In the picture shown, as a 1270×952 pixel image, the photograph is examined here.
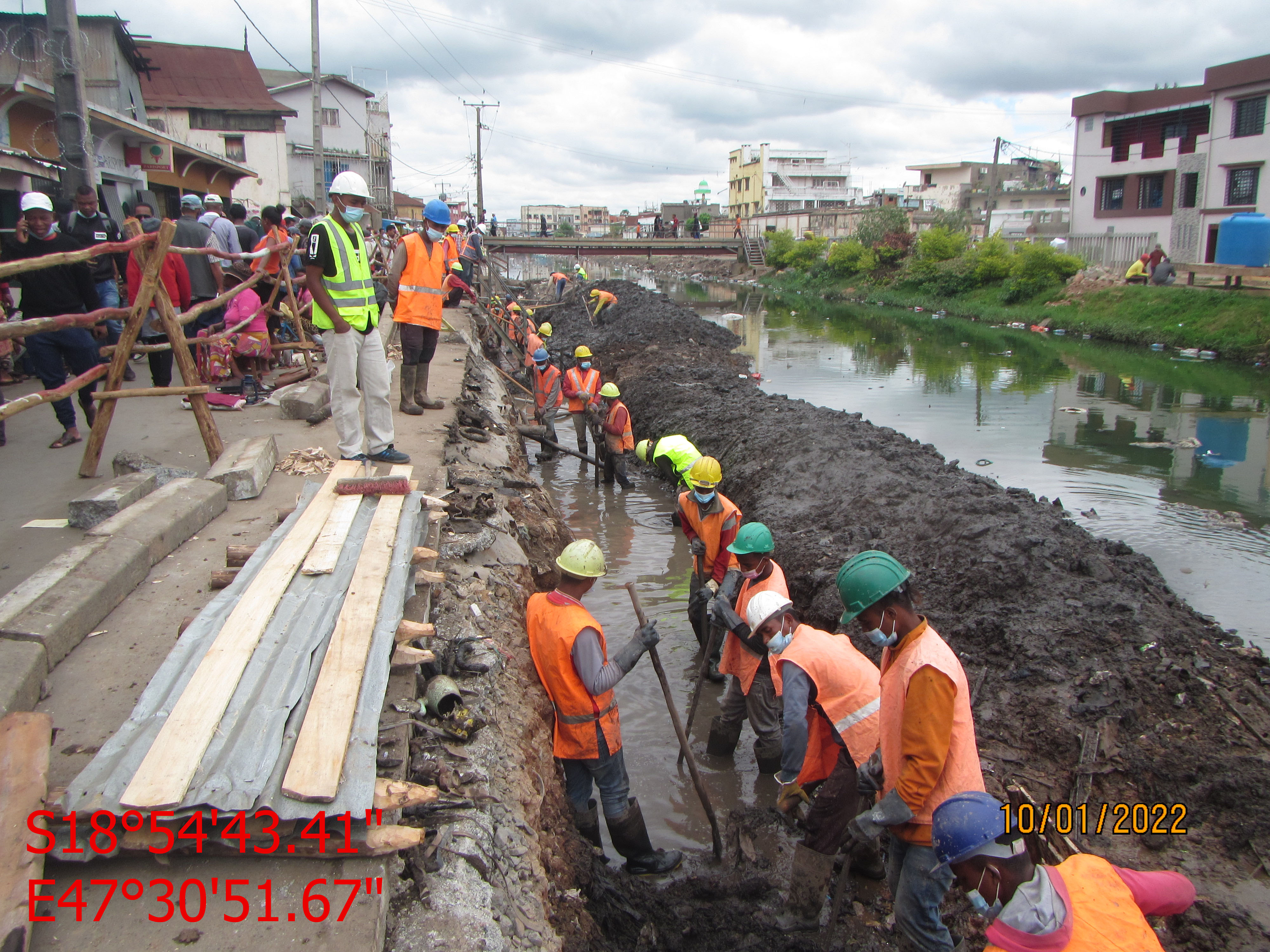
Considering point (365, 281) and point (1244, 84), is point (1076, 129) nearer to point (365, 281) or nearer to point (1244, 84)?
point (1244, 84)

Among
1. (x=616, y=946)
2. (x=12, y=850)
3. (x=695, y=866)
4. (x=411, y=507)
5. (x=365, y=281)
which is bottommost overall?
(x=695, y=866)

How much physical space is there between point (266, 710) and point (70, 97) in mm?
6867

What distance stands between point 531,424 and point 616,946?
11456mm

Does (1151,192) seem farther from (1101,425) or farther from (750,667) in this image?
(750,667)

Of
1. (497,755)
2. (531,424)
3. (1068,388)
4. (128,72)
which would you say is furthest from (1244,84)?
(497,755)

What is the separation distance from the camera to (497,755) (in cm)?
362

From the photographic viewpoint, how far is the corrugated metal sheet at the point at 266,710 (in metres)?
2.46

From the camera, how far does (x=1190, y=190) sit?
105ft

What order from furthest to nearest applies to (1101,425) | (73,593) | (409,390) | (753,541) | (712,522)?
(1101,425)
(409,390)
(712,522)
(753,541)
(73,593)

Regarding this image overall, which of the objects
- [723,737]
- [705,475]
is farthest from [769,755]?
[705,475]

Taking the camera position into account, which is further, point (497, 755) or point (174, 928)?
point (497, 755)

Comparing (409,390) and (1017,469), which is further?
(1017,469)

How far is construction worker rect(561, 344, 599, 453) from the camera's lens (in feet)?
39.3

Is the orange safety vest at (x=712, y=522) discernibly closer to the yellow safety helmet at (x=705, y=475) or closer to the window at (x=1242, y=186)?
the yellow safety helmet at (x=705, y=475)
